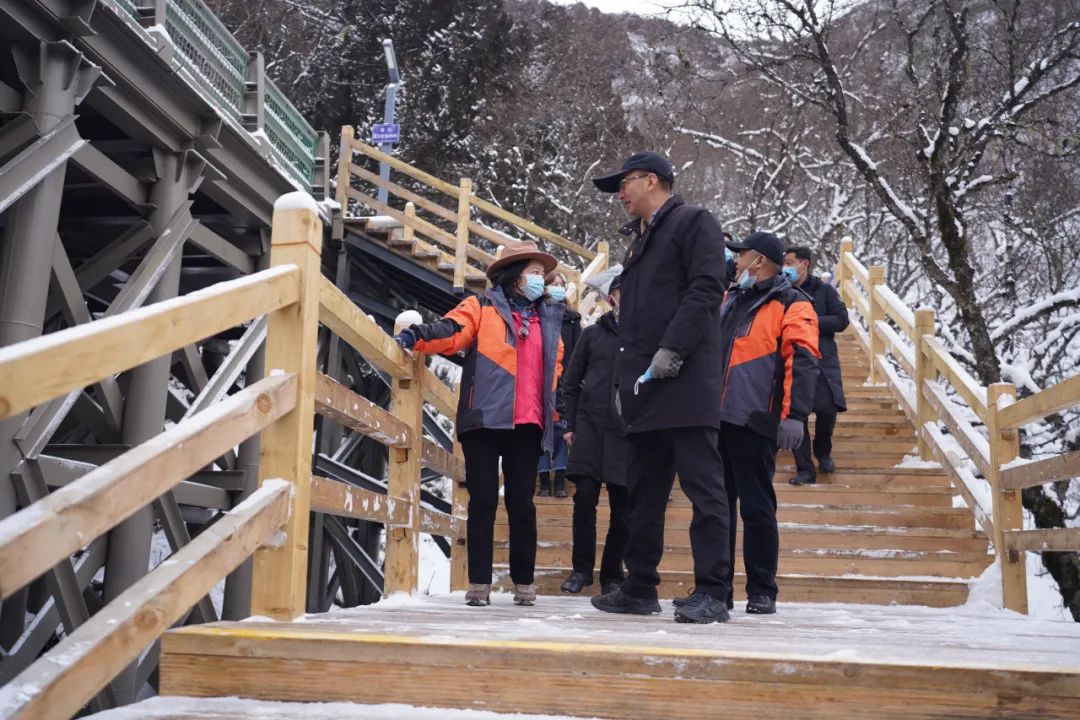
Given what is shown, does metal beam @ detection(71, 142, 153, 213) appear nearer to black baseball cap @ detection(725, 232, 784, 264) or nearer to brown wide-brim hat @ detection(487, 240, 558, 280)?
brown wide-brim hat @ detection(487, 240, 558, 280)

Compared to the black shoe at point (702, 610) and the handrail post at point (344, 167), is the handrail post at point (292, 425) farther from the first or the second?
the handrail post at point (344, 167)

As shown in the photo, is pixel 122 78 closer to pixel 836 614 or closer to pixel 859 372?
pixel 836 614

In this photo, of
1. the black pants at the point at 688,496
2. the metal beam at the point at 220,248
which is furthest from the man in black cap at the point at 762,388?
the metal beam at the point at 220,248

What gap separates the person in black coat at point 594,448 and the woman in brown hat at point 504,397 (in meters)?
0.91

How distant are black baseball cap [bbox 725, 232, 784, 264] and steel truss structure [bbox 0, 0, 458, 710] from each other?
Result: 4338mm

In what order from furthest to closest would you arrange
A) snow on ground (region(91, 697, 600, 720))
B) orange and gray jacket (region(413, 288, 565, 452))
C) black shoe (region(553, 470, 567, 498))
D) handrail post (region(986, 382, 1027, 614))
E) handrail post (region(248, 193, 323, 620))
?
black shoe (region(553, 470, 567, 498)), handrail post (region(986, 382, 1027, 614)), orange and gray jacket (region(413, 288, 565, 452)), handrail post (region(248, 193, 323, 620)), snow on ground (region(91, 697, 600, 720))

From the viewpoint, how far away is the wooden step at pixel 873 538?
20.9ft

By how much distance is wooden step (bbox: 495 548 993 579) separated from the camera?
20.1ft

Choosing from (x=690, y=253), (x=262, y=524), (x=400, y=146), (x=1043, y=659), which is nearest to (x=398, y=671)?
(x=262, y=524)

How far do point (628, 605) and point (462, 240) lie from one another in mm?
9542

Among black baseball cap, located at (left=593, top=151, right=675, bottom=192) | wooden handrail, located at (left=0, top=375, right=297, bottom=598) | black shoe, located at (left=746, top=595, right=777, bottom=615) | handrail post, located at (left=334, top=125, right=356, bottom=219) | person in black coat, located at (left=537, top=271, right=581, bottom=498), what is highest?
handrail post, located at (left=334, top=125, right=356, bottom=219)

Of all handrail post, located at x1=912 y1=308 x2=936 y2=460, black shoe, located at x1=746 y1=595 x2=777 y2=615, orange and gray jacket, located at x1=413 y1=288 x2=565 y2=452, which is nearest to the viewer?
black shoe, located at x1=746 y1=595 x2=777 y2=615

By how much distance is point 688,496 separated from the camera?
12.9 ft

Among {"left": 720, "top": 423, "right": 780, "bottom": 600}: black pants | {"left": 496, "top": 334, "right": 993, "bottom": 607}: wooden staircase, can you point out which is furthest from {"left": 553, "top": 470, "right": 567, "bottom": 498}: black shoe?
{"left": 720, "top": 423, "right": 780, "bottom": 600}: black pants
